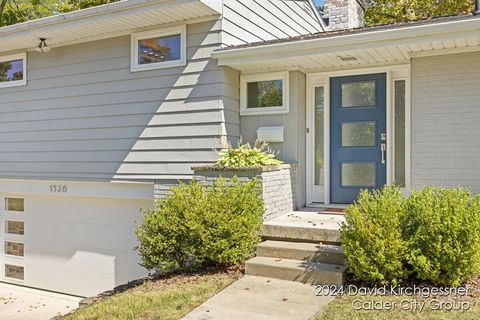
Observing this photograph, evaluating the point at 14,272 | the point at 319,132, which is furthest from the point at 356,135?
the point at 14,272

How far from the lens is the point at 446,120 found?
624 centimetres

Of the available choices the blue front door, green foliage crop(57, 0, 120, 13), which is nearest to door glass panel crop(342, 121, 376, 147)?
the blue front door

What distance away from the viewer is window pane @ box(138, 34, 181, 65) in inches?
291

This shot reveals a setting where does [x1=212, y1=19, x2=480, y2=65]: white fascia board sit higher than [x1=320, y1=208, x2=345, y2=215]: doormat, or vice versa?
[x1=212, y1=19, x2=480, y2=65]: white fascia board

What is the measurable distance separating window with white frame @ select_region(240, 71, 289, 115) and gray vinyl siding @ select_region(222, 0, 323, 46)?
742 mm

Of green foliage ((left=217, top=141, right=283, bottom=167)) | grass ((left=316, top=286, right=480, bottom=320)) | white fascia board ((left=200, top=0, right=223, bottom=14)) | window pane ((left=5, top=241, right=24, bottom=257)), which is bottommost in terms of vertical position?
window pane ((left=5, top=241, right=24, bottom=257))

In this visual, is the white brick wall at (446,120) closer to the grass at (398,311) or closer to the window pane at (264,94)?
the window pane at (264,94)

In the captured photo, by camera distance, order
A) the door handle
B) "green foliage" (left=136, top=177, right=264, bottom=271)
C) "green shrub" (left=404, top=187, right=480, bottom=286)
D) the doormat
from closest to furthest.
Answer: "green shrub" (left=404, top=187, right=480, bottom=286), "green foliage" (left=136, top=177, right=264, bottom=271), the doormat, the door handle

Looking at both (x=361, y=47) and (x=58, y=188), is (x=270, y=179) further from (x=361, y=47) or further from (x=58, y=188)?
(x=58, y=188)

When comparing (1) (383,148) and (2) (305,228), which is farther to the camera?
(1) (383,148)

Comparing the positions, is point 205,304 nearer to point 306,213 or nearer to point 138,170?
point 306,213

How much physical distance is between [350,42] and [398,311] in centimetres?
367

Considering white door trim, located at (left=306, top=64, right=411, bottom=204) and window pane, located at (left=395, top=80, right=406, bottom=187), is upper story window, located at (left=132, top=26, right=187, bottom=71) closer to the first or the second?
white door trim, located at (left=306, top=64, right=411, bottom=204)

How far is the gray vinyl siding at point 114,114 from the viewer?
7.11 meters
